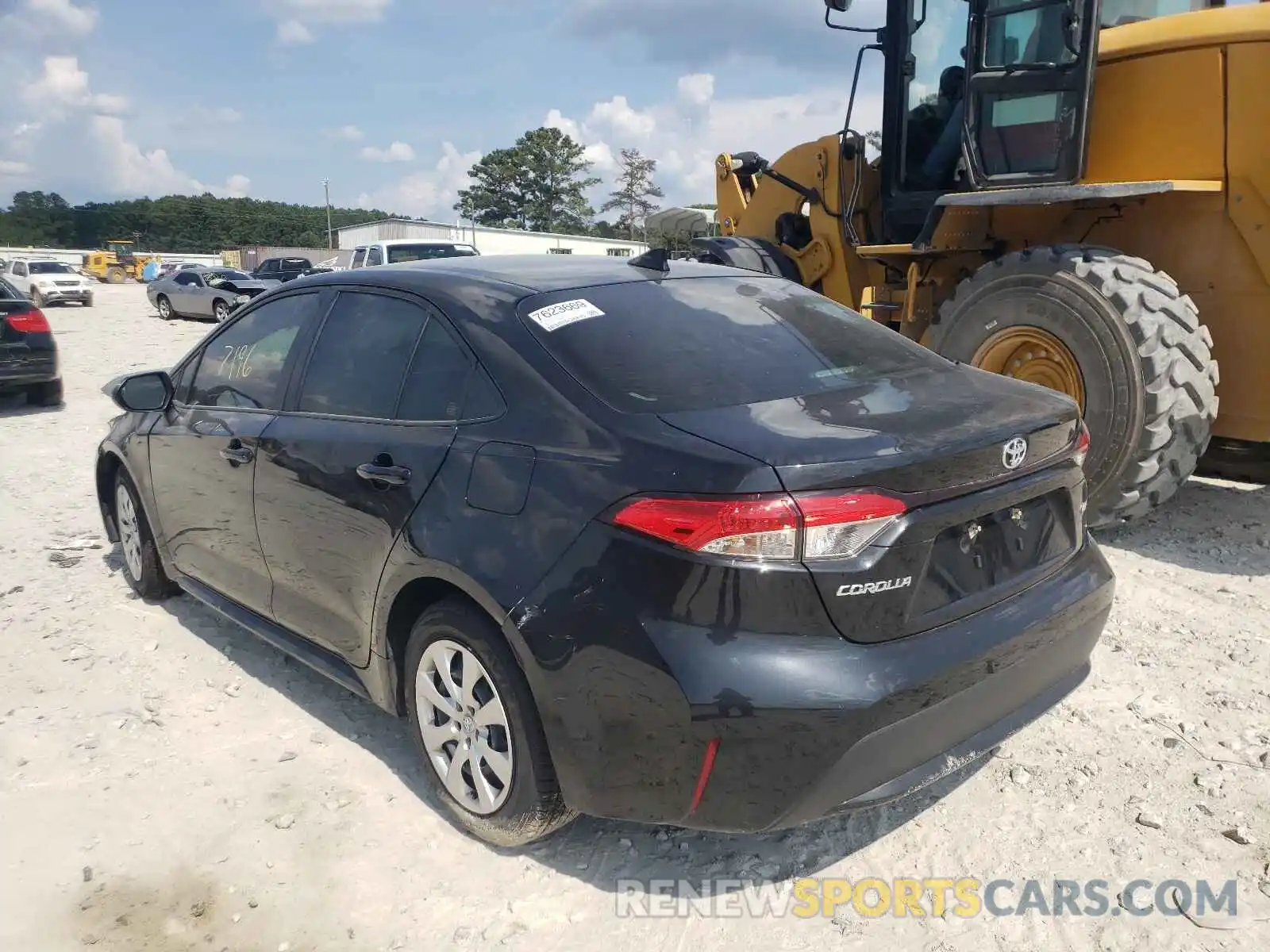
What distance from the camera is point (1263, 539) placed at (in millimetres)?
4918

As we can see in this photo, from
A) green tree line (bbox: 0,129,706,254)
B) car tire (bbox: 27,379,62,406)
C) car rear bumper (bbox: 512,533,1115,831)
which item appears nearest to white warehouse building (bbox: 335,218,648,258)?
green tree line (bbox: 0,129,706,254)

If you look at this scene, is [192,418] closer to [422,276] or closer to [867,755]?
[422,276]

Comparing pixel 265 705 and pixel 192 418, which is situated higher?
pixel 192 418

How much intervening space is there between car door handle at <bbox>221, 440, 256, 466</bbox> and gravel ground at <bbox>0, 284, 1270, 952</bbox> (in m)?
0.93

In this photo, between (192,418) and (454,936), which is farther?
(192,418)

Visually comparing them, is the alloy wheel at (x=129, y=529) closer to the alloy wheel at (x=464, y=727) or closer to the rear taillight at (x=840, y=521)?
the alloy wheel at (x=464, y=727)

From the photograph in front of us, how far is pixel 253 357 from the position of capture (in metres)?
3.81

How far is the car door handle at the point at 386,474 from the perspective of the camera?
281 centimetres

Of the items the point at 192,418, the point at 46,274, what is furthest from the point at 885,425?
the point at 46,274

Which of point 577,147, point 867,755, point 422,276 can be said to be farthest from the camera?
point 577,147

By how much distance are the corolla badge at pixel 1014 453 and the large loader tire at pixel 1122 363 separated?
247cm

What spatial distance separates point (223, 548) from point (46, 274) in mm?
33356

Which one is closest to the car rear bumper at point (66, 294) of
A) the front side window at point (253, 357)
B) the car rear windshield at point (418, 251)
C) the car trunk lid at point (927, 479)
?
the car rear windshield at point (418, 251)

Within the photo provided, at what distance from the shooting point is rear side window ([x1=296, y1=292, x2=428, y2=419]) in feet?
10.0
